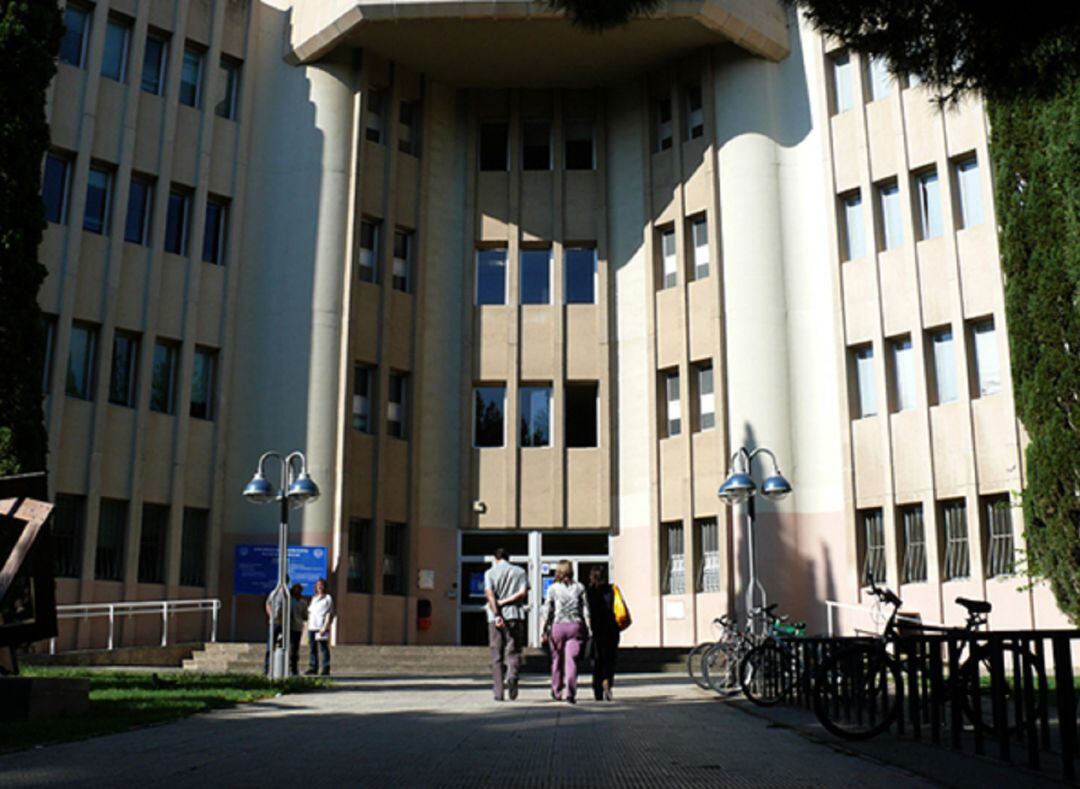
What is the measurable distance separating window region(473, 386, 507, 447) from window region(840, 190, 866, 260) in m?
9.08

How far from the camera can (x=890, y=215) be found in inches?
1121

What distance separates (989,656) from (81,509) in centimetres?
2158

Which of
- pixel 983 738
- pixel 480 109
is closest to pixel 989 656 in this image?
pixel 983 738

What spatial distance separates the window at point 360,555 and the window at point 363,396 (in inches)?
88.5

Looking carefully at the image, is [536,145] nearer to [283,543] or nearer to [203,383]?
[203,383]

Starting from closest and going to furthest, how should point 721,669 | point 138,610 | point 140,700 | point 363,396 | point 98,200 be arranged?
point 140,700, point 721,669, point 138,610, point 98,200, point 363,396

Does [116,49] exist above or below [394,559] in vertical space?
above

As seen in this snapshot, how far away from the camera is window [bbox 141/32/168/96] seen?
1132 inches

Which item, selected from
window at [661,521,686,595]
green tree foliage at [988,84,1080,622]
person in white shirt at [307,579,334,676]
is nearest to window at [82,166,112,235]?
person in white shirt at [307,579,334,676]

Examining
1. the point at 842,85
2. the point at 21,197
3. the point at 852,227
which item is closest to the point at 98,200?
the point at 21,197

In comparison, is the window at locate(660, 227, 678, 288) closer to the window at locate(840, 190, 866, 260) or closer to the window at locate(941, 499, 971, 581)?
the window at locate(840, 190, 866, 260)

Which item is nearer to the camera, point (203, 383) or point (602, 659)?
point (602, 659)

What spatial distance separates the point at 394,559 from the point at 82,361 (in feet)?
27.5

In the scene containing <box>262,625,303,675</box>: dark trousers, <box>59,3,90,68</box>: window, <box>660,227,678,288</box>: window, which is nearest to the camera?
<box>262,625,303,675</box>: dark trousers
